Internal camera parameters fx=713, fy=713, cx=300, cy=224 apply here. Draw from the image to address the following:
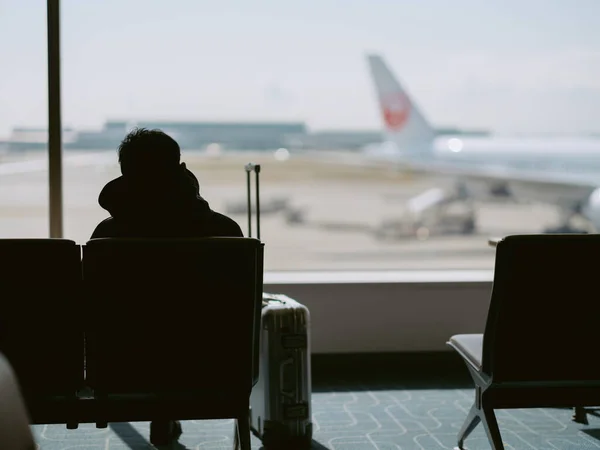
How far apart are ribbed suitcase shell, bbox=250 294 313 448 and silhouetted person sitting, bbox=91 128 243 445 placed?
0.50 metres

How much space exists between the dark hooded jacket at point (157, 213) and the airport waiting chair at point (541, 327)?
0.81 m

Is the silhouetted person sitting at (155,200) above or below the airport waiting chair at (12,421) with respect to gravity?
above

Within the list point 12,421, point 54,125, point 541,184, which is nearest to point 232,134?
point 541,184

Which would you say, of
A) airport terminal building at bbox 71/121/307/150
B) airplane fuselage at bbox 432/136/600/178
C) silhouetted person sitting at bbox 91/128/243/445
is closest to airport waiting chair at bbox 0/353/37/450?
silhouetted person sitting at bbox 91/128/243/445

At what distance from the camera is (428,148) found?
46.2 ft

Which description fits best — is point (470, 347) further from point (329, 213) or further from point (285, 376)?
point (329, 213)

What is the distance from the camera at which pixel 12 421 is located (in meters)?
0.82

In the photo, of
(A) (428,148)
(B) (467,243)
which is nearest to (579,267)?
(A) (428,148)

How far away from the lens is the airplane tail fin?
14.3 meters

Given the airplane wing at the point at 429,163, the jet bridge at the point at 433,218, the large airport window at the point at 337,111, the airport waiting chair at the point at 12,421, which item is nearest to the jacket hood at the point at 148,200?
the large airport window at the point at 337,111

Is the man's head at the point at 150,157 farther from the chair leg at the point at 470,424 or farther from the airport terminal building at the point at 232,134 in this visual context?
the airport terminal building at the point at 232,134

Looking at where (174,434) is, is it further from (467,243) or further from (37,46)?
(467,243)

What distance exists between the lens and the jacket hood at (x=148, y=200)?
6.97ft

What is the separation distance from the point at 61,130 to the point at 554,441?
271 cm
